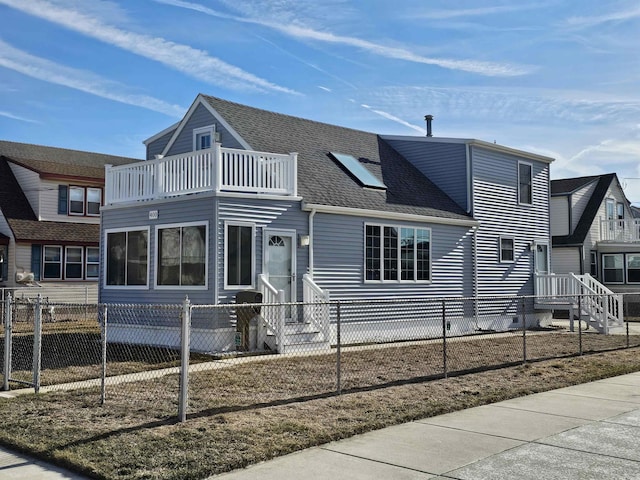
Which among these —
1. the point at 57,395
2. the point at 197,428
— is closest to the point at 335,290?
the point at 57,395

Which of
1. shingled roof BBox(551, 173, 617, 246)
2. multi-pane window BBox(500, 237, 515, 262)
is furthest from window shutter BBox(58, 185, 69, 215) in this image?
shingled roof BBox(551, 173, 617, 246)

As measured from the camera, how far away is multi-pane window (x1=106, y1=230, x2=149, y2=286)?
16.6 meters

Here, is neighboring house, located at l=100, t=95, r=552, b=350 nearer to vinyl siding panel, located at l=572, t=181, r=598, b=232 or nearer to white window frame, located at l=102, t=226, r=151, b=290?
white window frame, located at l=102, t=226, r=151, b=290

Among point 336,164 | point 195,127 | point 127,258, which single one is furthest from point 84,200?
point 336,164

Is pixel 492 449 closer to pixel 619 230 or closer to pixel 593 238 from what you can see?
pixel 593 238

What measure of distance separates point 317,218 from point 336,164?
3.83 metres

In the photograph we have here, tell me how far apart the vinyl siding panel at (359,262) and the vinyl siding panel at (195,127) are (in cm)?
343

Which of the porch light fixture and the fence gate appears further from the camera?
the porch light fixture

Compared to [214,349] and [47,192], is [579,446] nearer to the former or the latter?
[214,349]

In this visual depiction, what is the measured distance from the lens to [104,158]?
3897 cm

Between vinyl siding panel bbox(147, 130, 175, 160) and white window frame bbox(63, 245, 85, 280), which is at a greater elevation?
vinyl siding panel bbox(147, 130, 175, 160)

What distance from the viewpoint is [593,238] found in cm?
3341

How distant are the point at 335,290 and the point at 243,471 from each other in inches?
432

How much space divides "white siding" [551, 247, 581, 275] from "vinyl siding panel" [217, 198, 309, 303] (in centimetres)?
1985
